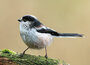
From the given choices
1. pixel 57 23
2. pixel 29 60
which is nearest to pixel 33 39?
pixel 29 60

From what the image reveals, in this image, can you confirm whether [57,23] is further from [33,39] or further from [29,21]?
[33,39]

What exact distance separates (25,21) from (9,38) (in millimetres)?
3356

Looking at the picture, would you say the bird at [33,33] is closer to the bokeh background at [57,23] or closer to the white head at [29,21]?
the white head at [29,21]

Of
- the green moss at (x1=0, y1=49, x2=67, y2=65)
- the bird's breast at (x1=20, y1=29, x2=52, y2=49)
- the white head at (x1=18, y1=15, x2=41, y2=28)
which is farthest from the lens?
the white head at (x1=18, y1=15, x2=41, y2=28)

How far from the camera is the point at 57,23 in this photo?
8.31 meters

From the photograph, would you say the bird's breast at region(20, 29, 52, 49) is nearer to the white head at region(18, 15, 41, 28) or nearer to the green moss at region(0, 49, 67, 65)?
the white head at region(18, 15, 41, 28)

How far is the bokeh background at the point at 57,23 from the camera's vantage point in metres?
7.51

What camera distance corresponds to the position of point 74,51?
757 cm

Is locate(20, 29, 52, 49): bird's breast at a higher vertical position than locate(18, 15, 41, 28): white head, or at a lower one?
lower

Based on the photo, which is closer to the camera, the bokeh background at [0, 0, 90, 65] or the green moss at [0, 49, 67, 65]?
the green moss at [0, 49, 67, 65]

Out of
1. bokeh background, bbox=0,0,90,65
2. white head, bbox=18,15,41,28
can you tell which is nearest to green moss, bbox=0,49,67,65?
white head, bbox=18,15,41,28

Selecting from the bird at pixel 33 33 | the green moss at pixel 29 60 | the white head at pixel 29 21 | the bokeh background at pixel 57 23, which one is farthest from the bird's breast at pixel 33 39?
the bokeh background at pixel 57 23

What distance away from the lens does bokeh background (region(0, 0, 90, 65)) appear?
24.6 feet

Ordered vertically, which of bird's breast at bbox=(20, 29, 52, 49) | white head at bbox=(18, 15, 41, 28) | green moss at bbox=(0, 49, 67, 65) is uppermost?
white head at bbox=(18, 15, 41, 28)
